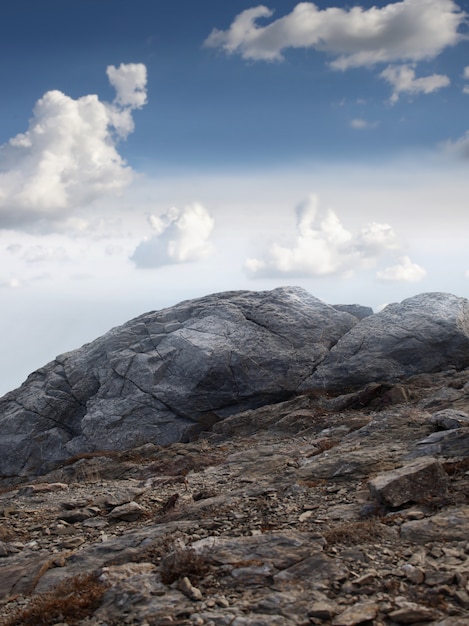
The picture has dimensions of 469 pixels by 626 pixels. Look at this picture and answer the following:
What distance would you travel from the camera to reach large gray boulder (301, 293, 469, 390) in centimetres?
3541

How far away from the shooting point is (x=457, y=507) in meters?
13.2

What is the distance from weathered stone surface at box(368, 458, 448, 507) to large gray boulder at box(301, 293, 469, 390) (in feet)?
67.1

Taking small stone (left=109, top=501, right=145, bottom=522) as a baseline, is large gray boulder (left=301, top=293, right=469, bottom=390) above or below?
above

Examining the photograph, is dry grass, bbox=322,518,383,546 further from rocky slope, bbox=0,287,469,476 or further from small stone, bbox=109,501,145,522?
rocky slope, bbox=0,287,469,476

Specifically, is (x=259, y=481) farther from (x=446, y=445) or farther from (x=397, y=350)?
(x=397, y=350)

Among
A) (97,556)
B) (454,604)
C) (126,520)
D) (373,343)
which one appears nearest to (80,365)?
(373,343)

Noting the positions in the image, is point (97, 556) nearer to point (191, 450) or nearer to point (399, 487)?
point (399, 487)

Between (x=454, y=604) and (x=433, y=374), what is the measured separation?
2628 cm

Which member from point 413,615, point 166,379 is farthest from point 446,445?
point 166,379

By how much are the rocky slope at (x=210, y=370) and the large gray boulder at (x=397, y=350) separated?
0.22 ft

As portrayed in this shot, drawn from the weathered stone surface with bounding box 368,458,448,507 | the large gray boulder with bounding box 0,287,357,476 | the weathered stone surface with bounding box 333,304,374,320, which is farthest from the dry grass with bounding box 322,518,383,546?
the weathered stone surface with bounding box 333,304,374,320

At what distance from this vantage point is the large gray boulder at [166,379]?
119 ft

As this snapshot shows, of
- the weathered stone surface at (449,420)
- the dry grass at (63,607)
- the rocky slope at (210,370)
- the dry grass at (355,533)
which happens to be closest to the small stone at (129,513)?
the dry grass at (63,607)

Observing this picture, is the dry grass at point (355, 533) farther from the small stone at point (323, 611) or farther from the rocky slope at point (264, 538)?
the small stone at point (323, 611)
